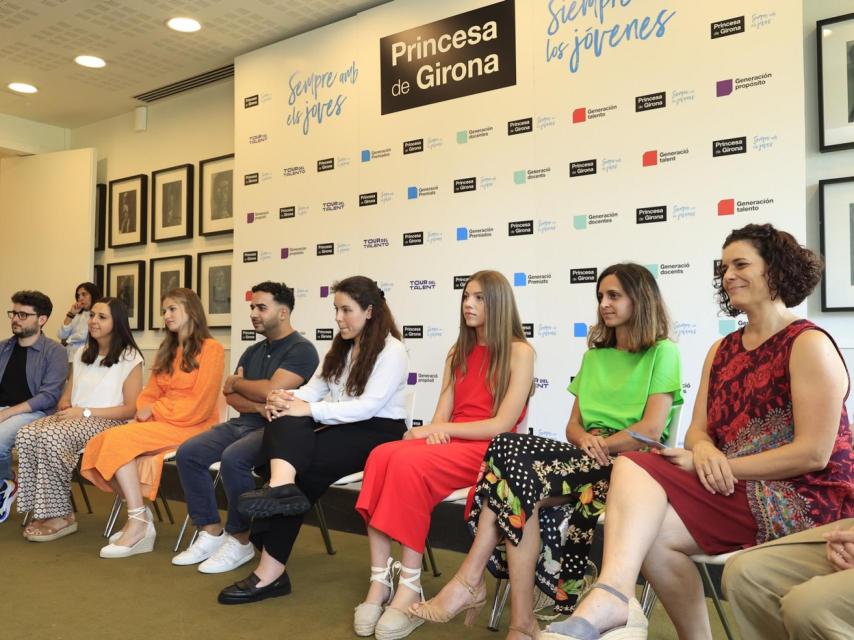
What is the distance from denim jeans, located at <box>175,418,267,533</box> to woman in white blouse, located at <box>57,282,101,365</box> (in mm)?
3560

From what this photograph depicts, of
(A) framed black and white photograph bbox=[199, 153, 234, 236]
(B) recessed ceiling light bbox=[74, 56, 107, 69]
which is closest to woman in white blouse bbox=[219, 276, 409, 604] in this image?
(A) framed black and white photograph bbox=[199, 153, 234, 236]

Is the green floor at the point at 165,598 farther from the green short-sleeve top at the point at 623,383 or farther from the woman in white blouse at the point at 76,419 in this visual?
the green short-sleeve top at the point at 623,383

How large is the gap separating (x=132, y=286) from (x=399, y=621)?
18.2 ft

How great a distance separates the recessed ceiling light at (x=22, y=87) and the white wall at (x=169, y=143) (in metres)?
0.87

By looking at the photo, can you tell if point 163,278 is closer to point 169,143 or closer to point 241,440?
point 169,143

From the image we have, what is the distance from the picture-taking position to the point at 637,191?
4.02m

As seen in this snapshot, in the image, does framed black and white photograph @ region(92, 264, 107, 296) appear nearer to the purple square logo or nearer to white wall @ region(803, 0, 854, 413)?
the purple square logo

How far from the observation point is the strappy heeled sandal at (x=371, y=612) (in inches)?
104

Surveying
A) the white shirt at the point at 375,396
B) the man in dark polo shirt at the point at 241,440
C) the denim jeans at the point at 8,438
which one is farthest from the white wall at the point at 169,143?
the white shirt at the point at 375,396

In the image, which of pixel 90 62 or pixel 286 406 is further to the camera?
pixel 90 62

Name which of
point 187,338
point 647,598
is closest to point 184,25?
point 187,338

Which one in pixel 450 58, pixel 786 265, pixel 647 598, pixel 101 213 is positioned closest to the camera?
pixel 786 265

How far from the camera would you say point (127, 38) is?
5699 mm

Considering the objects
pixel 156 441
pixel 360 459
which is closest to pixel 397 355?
pixel 360 459
